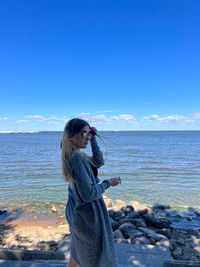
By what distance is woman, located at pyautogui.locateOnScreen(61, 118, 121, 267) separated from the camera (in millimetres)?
2014

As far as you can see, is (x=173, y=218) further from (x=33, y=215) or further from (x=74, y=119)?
(x=74, y=119)

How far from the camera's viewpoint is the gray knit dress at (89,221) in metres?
2.02

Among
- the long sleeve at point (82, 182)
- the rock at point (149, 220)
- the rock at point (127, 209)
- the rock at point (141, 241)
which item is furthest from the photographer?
the rock at point (127, 209)

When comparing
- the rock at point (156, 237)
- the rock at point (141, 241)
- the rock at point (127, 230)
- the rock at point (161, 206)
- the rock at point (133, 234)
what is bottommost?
the rock at point (161, 206)

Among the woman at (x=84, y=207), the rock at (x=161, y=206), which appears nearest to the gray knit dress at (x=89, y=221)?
the woman at (x=84, y=207)

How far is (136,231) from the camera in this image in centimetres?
612

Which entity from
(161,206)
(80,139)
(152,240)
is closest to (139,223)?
(152,240)

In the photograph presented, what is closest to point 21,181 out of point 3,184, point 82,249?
point 3,184

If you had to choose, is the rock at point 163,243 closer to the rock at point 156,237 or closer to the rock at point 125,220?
the rock at point 156,237

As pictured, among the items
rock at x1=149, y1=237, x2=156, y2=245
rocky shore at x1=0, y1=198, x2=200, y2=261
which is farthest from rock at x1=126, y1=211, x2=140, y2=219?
rock at x1=149, y1=237, x2=156, y2=245

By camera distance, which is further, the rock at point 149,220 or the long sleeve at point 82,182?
the rock at point 149,220

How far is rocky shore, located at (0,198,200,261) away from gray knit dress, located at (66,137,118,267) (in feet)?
9.51

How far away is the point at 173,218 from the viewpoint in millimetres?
8328

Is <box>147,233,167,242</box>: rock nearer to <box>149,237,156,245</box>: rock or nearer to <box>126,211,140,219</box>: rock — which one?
<box>149,237,156,245</box>: rock
